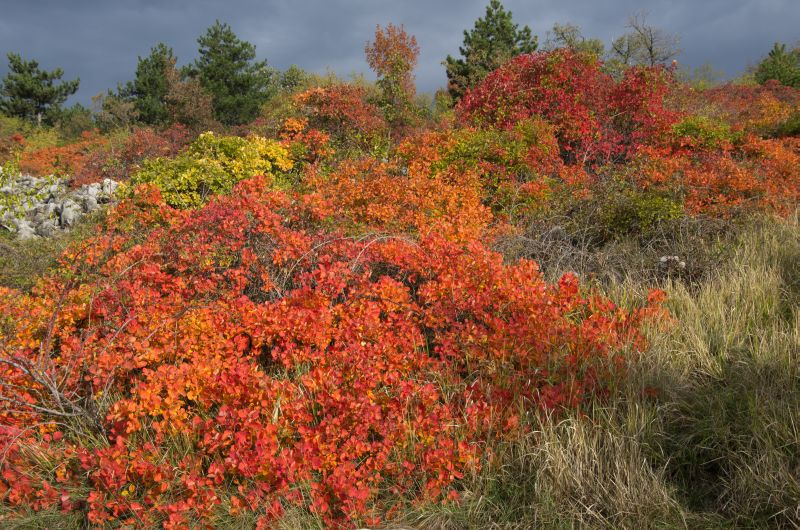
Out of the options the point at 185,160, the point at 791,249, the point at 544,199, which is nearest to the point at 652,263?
the point at 791,249

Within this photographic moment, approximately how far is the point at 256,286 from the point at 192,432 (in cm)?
189

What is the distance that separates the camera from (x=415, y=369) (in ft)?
13.7

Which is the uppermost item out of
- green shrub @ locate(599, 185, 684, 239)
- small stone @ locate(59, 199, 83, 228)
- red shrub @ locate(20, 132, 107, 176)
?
red shrub @ locate(20, 132, 107, 176)

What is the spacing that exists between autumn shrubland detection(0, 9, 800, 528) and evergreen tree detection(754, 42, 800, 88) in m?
22.4

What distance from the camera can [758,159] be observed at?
966 centimetres

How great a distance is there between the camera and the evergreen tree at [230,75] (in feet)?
84.6

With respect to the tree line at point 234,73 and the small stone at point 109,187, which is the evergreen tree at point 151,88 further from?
the small stone at point 109,187

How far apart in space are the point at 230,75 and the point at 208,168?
19.8 metres

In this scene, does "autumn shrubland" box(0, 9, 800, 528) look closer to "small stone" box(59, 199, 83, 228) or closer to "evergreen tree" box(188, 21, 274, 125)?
"small stone" box(59, 199, 83, 228)

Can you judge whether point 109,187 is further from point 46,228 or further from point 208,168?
point 208,168

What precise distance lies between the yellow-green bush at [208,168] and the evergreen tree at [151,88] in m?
20.0

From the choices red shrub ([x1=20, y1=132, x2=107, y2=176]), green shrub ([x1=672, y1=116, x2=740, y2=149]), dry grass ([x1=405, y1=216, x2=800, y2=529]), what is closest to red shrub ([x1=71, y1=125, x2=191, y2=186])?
red shrub ([x1=20, y1=132, x2=107, y2=176])

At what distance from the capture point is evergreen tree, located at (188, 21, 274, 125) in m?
25.8

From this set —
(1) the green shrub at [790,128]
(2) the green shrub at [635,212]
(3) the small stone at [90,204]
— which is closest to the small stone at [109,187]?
(3) the small stone at [90,204]
